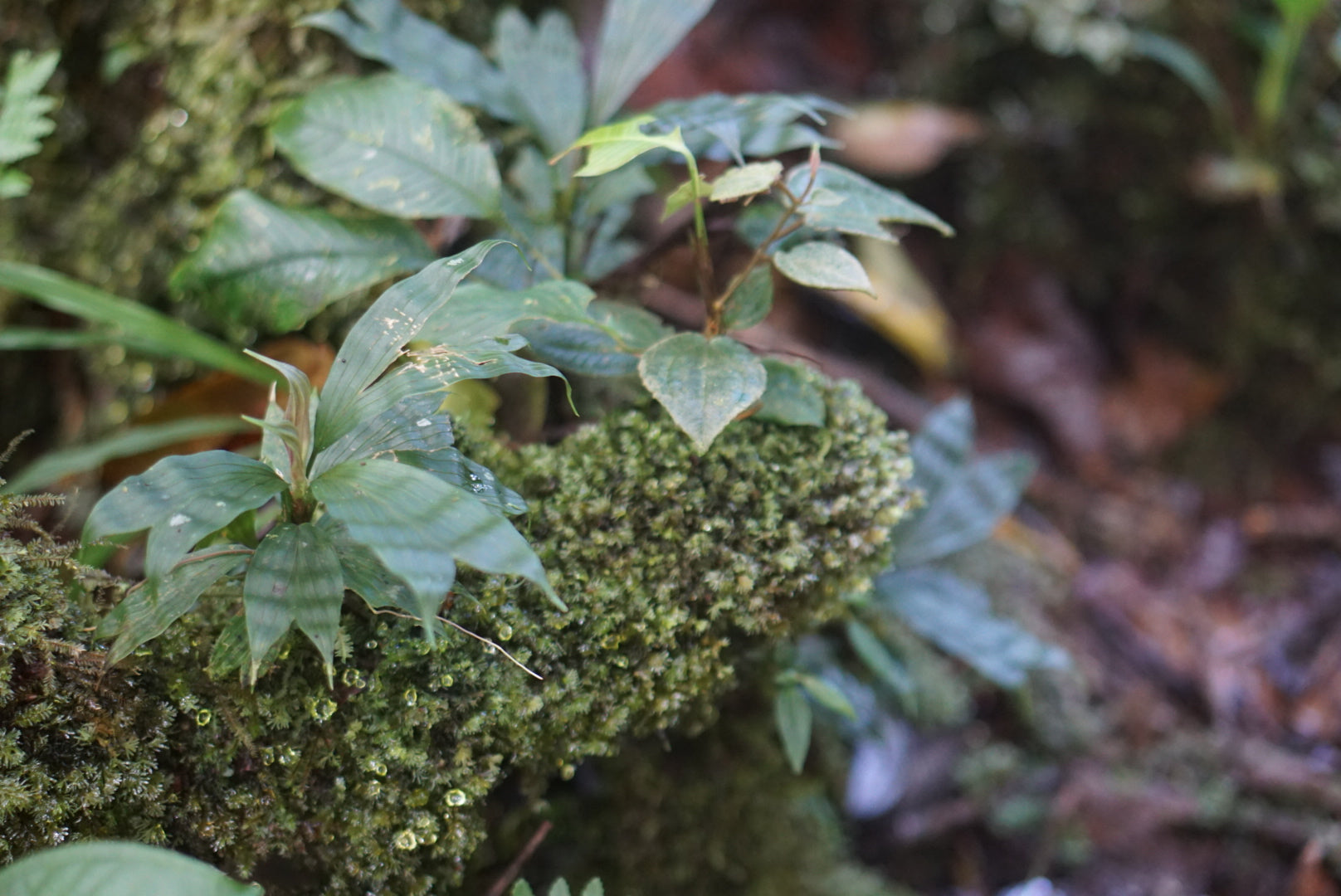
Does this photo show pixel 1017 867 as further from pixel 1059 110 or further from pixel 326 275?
pixel 1059 110

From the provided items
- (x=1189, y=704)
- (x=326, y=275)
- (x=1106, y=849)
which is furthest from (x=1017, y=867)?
(x=326, y=275)

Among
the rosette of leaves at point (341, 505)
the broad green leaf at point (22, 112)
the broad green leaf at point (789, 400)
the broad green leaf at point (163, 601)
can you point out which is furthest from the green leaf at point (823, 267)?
the broad green leaf at point (22, 112)

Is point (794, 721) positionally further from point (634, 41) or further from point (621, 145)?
point (634, 41)

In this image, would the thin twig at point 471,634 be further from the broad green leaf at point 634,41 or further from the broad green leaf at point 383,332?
the broad green leaf at point 634,41

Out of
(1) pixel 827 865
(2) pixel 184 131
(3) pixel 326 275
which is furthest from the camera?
(2) pixel 184 131

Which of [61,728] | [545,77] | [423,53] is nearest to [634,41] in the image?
[545,77]

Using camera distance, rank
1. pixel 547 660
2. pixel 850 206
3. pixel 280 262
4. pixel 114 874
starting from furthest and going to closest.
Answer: pixel 280 262 < pixel 850 206 < pixel 547 660 < pixel 114 874
